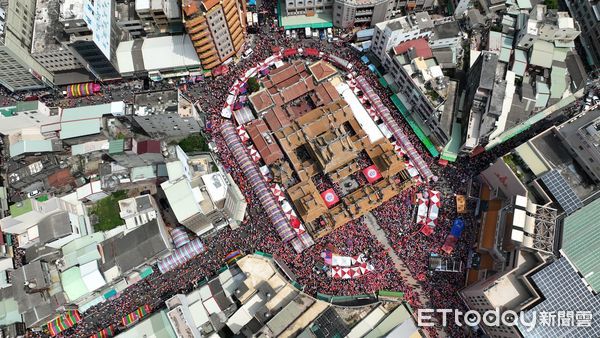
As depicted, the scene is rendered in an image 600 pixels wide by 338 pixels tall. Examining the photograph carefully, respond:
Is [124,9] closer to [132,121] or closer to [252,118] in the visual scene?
[132,121]

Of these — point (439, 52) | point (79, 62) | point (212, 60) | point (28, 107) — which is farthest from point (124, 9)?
point (439, 52)

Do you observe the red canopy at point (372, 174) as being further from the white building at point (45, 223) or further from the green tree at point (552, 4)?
the white building at point (45, 223)

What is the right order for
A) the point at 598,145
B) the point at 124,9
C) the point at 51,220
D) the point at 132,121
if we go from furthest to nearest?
the point at 124,9, the point at 132,121, the point at 51,220, the point at 598,145

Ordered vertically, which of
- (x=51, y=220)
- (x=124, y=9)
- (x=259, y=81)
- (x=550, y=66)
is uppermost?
(x=124, y=9)

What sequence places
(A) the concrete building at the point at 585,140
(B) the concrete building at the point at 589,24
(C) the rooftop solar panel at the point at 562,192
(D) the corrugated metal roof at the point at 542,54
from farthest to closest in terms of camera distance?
1. (B) the concrete building at the point at 589,24
2. (D) the corrugated metal roof at the point at 542,54
3. (A) the concrete building at the point at 585,140
4. (C) the rooftop solar panel at the point at 562,192

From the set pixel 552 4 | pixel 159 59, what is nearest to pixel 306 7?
pixel 159 59

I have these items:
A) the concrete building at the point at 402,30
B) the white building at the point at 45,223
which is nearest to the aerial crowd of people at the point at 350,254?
the white building at the point at 45,223

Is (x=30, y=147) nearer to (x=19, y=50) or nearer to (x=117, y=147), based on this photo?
(x=19, y=50)

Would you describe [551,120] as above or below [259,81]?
below
